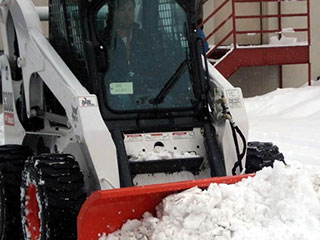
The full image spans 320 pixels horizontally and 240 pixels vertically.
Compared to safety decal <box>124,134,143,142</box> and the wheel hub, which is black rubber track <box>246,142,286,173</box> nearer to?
safety decal <box>124,134,143,142</box>

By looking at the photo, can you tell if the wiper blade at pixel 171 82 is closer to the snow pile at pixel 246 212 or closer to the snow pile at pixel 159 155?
the snow pile at pixel 159 155

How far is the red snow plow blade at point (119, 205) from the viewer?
15.3 feet

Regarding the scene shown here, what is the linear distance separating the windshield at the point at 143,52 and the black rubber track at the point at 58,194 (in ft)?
2.82

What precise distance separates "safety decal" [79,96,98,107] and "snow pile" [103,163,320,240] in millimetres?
1167

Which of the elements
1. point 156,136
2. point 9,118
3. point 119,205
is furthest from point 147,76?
point 9,118

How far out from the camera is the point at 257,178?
4746mm

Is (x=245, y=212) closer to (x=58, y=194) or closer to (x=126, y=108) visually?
(x=58, y=194)

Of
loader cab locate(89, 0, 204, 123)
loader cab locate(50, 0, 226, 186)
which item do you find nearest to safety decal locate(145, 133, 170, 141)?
loader cab locate(50, 0, 226, 186)

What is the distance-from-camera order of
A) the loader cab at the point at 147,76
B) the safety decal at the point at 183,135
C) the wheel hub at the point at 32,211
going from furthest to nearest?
the safety decal at the point at 183,135
the loader cab at the point at 147,76
the wheel hub at the point at 32,211

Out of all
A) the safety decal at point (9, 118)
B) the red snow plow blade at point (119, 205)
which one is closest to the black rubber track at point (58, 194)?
the red snow plow blade at point (119, 205)

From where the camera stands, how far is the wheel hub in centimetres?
545

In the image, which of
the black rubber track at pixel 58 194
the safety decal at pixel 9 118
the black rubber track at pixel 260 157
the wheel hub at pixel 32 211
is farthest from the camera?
the safety decal at pixel 9 118

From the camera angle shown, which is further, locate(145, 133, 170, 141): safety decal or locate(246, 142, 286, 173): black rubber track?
locate(246, 142, 286, 173): black rubber track

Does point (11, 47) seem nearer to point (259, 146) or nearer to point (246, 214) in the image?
point (259, 146)
